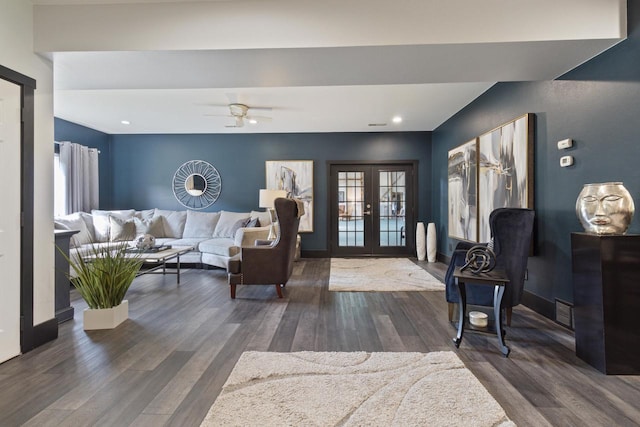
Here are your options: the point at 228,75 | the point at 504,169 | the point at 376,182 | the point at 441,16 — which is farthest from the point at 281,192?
the point at 441,16

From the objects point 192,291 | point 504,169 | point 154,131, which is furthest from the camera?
point 154,131

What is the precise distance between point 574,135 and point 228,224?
203 inches

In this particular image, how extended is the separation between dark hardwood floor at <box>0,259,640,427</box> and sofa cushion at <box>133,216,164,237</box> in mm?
2425

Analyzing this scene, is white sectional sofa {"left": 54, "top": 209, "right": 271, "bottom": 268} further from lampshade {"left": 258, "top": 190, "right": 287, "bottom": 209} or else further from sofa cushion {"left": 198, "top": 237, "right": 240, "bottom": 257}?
lampshade {"left": 258, "top": 190, "right": 287, "bottom": 209}

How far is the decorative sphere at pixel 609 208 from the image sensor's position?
2.00m

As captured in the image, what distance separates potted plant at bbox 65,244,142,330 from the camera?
2.75 m

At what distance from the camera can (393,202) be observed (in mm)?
6680

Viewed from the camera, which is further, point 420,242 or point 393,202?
point 393,202

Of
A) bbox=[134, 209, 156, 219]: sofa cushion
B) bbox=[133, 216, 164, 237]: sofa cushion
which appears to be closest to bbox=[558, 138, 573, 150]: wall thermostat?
bbox=[133, 216, 164, 237]: sofa cushion

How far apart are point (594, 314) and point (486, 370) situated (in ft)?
2.52

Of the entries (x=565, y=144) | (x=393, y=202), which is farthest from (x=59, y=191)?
(x=565, y=144)

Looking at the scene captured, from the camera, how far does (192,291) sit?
13.1ft

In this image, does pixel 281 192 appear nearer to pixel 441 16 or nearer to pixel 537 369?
pixel 441 16

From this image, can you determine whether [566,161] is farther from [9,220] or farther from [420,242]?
[9,220]
